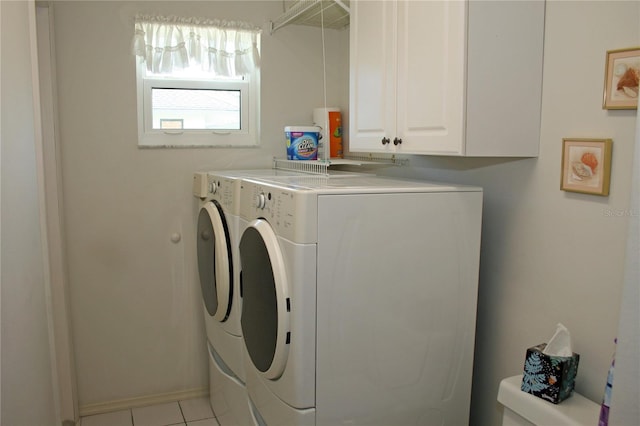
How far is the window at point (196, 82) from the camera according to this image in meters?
2.88

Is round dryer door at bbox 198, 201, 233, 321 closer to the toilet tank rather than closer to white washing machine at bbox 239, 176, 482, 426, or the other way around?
white washing machine at bbox 239, 176, 482, 426

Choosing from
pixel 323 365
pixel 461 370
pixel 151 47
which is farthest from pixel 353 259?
pixel 151 47

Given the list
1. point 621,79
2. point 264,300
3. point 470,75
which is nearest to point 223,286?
point 264,300

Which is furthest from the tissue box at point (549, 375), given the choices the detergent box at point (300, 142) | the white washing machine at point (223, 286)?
the detergent box at point (300, 142)

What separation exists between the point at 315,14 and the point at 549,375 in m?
2.05

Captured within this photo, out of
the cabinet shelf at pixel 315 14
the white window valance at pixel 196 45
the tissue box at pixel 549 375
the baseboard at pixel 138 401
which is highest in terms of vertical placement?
the cabinet shelf at pixel 315 14

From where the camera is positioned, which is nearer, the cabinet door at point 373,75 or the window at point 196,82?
the cabinet door at point 373,75

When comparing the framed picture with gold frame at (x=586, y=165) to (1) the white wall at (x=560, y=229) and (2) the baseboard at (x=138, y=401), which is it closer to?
(1) the white wall at (x=560, y=229)

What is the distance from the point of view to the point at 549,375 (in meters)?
1.62

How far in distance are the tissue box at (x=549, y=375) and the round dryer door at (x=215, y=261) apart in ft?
3.98

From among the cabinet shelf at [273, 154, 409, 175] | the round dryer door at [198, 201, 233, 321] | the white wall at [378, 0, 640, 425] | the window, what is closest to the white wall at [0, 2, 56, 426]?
the round dryer door at [198, 201, 233, 321]

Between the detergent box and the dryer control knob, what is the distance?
93 cm

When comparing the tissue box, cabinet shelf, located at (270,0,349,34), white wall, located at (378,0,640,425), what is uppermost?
cabinet shelf, located at (270,0,349,34)

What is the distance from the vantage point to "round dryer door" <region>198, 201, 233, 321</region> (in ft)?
7.72
